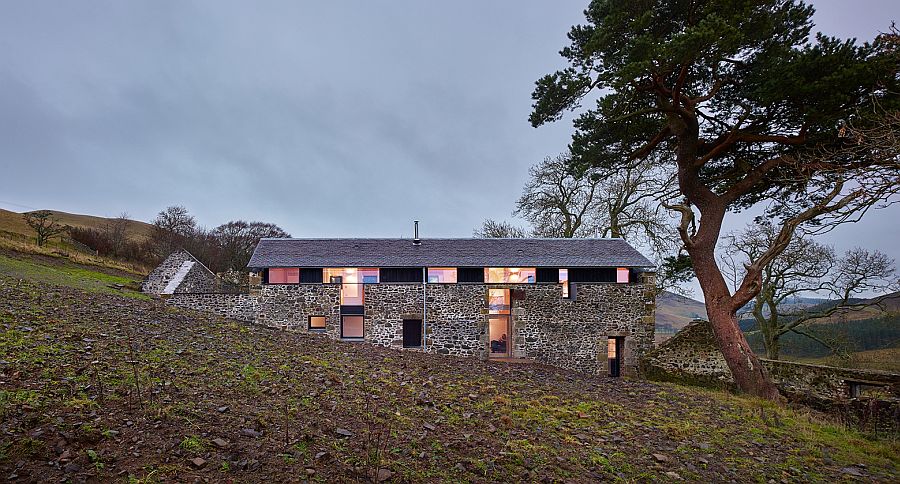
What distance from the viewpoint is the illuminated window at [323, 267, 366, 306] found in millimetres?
18406

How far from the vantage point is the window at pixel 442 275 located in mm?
18281

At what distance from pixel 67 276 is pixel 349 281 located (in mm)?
13517

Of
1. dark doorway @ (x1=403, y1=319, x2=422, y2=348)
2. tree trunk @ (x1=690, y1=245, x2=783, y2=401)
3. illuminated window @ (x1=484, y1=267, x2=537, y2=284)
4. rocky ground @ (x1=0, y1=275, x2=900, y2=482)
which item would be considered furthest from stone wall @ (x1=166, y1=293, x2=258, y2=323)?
tree trunk @ (x1=690, y1=245, x2=783, y2=401)

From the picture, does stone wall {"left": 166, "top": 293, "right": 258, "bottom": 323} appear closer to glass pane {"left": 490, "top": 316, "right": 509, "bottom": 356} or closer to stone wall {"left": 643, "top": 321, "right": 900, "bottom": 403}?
glass pane {"left": 490, "top": 316, "right": 509, "bottom": 356}

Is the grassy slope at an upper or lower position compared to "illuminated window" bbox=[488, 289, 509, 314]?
lower

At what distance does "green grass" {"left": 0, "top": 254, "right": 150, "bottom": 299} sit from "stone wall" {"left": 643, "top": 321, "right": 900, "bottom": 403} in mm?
21533

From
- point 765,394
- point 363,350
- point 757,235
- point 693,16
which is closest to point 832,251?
point 757,235

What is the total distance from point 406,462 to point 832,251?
21.5m

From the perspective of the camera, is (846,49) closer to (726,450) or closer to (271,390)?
(726,450)

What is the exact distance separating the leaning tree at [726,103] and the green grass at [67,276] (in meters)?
19.1

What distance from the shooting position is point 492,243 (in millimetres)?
19875

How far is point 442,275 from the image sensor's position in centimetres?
1844

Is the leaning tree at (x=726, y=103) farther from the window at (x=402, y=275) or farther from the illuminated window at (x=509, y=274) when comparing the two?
the window at (x=402, y=275)

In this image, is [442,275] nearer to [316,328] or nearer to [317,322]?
[317,322]
